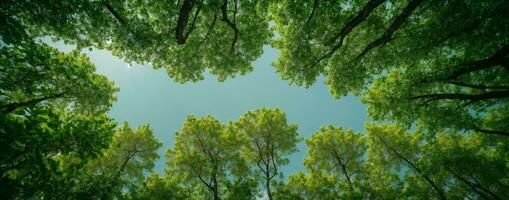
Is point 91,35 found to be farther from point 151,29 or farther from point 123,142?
point 123,142

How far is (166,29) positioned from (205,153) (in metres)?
12.1

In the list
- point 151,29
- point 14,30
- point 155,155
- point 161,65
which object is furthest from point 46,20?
point 155,155

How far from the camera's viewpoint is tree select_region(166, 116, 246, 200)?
66.3 feet

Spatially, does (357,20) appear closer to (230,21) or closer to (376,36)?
(376,36)

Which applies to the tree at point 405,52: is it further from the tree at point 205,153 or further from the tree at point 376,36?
the tree at point 205,153

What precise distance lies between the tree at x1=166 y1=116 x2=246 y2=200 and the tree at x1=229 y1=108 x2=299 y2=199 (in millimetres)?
1620

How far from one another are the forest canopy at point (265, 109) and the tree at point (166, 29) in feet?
0.19

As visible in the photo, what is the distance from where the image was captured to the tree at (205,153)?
20.2 metres

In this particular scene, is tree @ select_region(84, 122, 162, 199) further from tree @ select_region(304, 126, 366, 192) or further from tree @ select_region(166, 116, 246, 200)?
tree @ select_region(304, 126, 366, 192)

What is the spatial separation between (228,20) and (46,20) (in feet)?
22.0

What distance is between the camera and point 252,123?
23375 millimetres

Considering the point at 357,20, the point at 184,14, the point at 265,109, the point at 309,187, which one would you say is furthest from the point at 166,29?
the point at 309,187

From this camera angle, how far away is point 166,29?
1155 centimetres

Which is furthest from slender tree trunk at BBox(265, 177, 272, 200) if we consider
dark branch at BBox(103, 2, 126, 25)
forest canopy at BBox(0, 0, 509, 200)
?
dark branch at BBox(103, 2, 126, 25)
